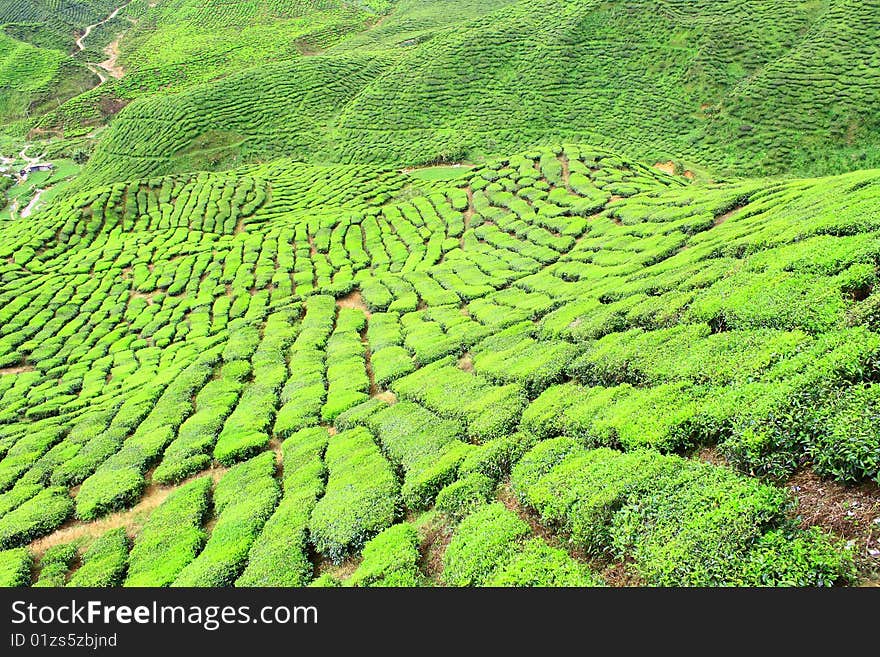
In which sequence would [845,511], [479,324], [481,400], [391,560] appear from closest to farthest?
[845,511] < [391,560] < [481,400] < [479,324]

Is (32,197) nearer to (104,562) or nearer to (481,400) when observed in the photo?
(104,562)

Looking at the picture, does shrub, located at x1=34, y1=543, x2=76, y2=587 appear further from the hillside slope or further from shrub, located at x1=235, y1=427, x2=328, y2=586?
the hillside slope

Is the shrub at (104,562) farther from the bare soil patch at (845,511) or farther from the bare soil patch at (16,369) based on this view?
the bare soil patch at (16,369)

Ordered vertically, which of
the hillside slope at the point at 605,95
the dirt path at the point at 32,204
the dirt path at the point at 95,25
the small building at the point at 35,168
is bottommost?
the hillside slope at the point at 605,95

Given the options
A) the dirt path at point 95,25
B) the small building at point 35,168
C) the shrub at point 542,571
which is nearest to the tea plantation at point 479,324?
the shrub at point 542,571

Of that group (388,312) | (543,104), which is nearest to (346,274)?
(388,312)

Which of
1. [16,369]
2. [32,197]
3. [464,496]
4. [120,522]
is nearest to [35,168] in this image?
[32,197]

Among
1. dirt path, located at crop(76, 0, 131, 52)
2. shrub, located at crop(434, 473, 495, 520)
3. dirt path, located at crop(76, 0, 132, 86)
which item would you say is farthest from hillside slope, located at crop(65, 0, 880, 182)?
dirt path, located at crop(76, 0, 131, 52)
